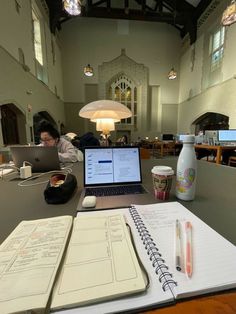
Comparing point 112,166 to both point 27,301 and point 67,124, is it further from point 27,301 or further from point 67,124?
point 67,124

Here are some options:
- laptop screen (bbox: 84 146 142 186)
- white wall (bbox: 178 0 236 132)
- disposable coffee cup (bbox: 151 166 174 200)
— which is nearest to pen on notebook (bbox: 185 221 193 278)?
disposable coffee cup (bbox: 151 166 174 200)

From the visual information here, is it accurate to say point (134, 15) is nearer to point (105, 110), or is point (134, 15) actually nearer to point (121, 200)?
point (105, 110)

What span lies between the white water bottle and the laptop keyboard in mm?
181

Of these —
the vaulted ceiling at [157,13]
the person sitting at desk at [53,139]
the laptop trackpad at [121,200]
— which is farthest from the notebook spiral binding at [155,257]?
the vaulted ceiling at [157,13]

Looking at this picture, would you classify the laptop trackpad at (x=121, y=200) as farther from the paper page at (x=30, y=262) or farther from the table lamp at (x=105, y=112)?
the table lamp at (x=105, y=112)

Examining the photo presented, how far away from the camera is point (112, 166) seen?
889mm

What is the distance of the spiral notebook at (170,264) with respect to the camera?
0.94 feet

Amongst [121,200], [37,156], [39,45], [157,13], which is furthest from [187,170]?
[157,13]

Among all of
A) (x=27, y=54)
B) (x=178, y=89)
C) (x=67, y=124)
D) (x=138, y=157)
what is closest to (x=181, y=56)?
(x=178, y=89)

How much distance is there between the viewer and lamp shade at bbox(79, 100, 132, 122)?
1.72 m

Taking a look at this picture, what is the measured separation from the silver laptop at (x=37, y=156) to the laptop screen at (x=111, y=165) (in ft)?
1.56

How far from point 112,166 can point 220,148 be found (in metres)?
3.62

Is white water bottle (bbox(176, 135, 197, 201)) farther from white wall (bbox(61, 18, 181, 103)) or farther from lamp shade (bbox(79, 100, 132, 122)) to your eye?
white wall (bbox(61, 18, 181, 103))

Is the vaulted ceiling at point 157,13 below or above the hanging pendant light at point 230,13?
above
